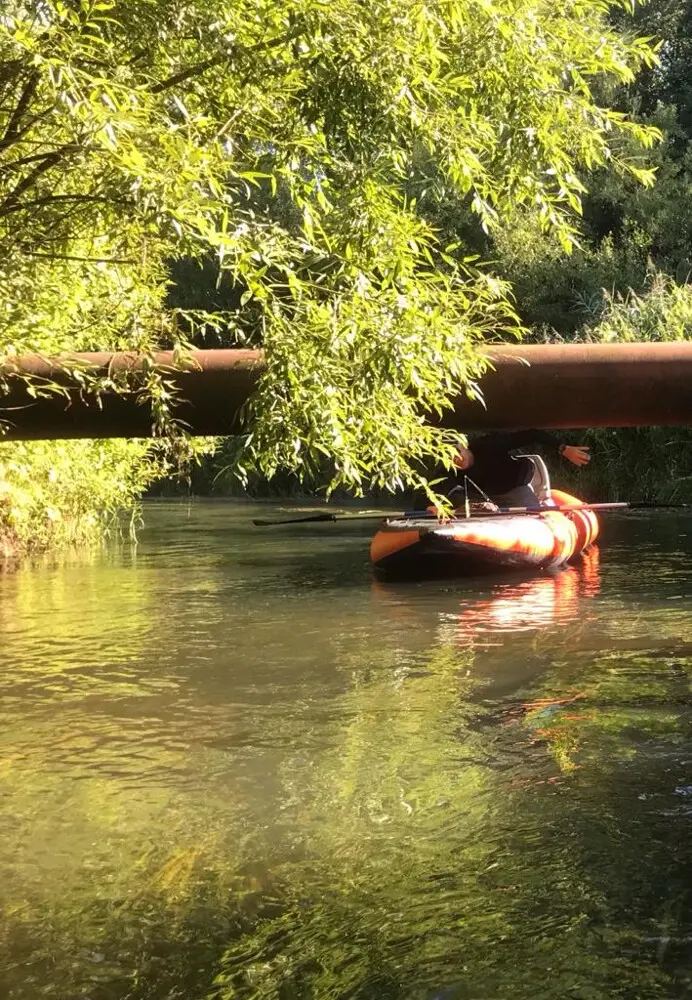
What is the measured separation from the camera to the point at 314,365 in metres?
5.73

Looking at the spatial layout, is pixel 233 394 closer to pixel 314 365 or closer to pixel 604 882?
pixel 314 365

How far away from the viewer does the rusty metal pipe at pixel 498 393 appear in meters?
5.12

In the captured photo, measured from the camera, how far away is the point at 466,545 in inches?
484

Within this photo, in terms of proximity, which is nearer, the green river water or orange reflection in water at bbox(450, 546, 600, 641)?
the green river water

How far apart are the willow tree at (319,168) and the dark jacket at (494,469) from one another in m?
7.11

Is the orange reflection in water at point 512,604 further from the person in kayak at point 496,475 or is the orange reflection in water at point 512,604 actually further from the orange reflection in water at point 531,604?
the person in kayak at point 496,475

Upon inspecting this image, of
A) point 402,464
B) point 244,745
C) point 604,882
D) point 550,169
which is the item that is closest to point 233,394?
point 402,464

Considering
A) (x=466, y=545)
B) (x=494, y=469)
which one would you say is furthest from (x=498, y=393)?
(x=494, y=469)

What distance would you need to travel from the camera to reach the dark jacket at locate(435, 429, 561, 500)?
13.7m

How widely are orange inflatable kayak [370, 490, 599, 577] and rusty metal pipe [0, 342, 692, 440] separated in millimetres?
6486

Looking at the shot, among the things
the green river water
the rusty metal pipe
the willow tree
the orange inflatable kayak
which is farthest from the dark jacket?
the rusty metal pipe

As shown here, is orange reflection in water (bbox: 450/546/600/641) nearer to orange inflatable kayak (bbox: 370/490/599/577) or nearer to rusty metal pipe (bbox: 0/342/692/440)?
orange inflatable kayak (bbox: 370/490/599/577)

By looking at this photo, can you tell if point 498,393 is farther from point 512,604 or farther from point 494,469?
point 494,469

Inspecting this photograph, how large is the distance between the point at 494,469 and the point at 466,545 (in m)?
2.18
